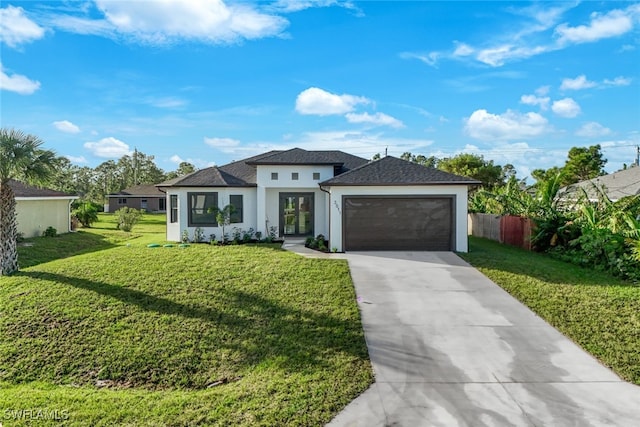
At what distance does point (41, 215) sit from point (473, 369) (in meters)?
22.2

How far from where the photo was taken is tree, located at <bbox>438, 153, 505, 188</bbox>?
108 feet

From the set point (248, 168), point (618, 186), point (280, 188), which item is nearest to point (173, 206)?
point (248, 168)

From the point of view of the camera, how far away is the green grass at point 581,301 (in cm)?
629

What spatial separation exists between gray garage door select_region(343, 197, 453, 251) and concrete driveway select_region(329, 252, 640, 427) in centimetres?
420

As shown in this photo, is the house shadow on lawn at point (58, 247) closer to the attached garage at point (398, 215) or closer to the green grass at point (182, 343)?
the green grass at point (182, 343)

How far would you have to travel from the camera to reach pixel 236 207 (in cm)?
1595

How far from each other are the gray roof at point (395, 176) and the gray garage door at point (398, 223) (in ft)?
2.01

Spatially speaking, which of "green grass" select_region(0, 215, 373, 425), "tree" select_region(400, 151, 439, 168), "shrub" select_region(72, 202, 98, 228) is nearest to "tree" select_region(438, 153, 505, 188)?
"tree" select_region(400, 151, 439, 168)

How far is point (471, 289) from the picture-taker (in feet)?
30.5

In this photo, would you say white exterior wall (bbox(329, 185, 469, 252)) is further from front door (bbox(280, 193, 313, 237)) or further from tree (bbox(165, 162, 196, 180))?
tree (bbox(165, 162, 196, 180))

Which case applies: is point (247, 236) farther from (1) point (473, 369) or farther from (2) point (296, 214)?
(1) point (473, 369)

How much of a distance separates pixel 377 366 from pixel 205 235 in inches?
450

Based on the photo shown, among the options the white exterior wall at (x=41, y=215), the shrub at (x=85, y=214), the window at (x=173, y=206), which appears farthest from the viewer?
the shrub at (x=85, y=214)

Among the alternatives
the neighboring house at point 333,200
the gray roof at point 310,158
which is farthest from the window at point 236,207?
the gray roof at point 310,158
